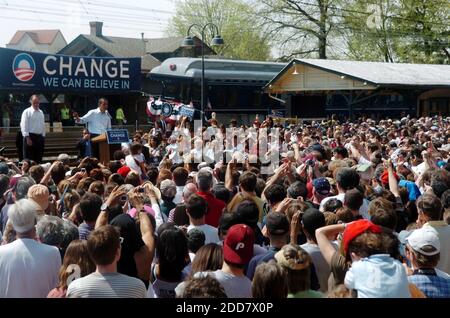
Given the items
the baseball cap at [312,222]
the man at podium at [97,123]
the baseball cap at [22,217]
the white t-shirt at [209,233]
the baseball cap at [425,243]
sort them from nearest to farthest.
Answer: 1. the baseball cap at [425,243]
2. the baseball cap at [22,217]
3. the baseball cap at [312,222]
4. the white t-shirt at [209,233]
5. the man at podium at [97,123]

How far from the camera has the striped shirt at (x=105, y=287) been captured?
3.85 m

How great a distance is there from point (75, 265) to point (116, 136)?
31.2 ft

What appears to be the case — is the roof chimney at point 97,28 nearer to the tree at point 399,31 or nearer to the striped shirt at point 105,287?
the tree at point 399,31

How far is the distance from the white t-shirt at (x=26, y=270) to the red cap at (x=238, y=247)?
1.33 m

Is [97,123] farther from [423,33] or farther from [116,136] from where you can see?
[423,33]

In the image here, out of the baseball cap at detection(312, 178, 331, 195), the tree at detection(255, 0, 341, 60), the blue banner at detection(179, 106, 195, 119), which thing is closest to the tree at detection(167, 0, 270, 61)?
the tree at detection(255, 0, 341, 60)

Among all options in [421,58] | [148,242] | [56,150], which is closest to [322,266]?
[148,242]

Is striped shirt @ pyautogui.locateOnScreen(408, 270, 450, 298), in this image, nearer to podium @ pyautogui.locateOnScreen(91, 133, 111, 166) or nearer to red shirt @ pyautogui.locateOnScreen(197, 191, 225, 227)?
red shirt @ pyautogui.locateOnScreen(197, 191, 225, 227)

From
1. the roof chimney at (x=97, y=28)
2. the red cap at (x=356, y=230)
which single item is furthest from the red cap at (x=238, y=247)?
the roof chimney at (x=97, y=28)

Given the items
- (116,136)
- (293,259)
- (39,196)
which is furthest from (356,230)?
(116,136)

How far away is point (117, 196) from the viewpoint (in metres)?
5.60

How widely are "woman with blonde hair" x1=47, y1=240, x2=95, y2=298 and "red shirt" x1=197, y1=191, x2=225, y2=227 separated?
2391 millimetres

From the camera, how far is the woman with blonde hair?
4.21 meters

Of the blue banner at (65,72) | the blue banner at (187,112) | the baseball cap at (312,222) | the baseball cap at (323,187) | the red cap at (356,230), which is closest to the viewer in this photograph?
the red cap at (356,230)
